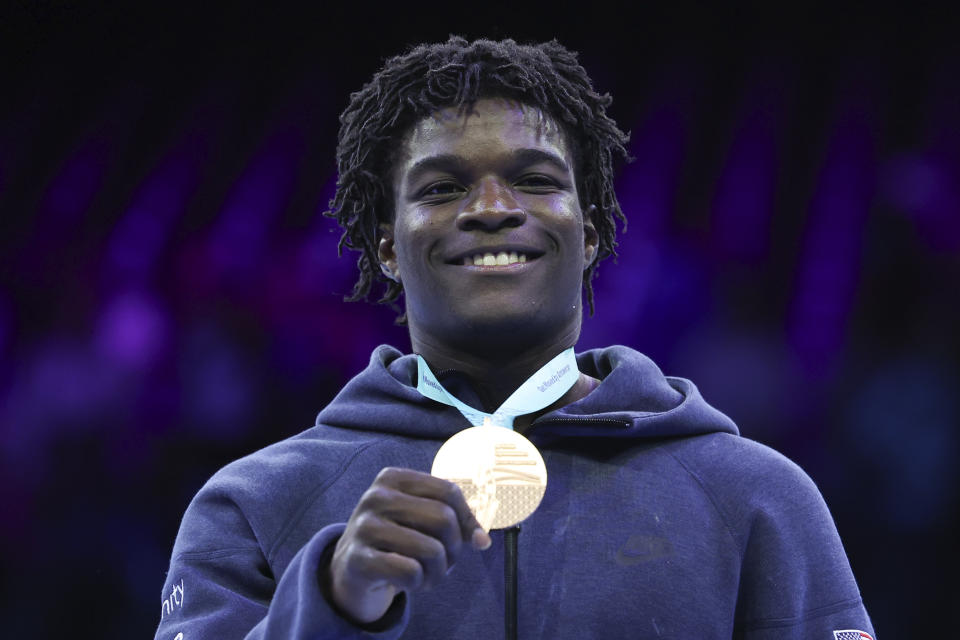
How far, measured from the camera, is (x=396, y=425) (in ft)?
6.34

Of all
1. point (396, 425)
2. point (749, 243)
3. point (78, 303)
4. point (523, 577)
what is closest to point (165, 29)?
point (78, 303)

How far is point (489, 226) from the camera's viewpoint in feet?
6.31

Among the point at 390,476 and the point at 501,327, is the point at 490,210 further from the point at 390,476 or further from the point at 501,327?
the point at 390,476

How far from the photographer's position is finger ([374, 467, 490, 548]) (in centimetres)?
122

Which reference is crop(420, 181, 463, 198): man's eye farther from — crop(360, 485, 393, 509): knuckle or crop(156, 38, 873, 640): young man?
crop(360, 485, 393, 509): knuckle


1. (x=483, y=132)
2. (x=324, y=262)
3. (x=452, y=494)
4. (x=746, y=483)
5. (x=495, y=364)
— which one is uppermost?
(x=483, y=132)

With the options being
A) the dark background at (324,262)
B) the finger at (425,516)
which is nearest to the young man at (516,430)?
the finger at (425,516)

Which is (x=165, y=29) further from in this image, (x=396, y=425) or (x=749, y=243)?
(x=396, y=425)

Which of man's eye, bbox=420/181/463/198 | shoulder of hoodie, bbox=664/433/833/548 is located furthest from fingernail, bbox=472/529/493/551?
man's eye, bbox=420/181/463/198

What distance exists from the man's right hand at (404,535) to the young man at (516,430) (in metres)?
0.05

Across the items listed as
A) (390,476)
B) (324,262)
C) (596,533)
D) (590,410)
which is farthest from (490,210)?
(324,262)

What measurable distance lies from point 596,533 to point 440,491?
1.90 feet

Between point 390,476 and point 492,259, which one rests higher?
point 492,259

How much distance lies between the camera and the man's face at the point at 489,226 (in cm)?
194
